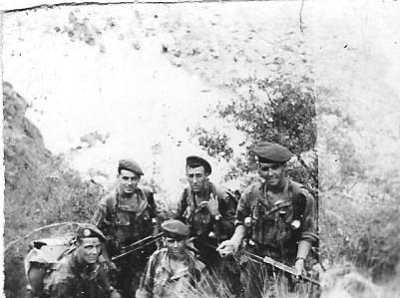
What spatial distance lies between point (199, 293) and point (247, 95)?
4.40 feet

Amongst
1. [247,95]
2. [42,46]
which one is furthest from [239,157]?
[42,46]

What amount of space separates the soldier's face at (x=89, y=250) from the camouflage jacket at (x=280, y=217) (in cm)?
93

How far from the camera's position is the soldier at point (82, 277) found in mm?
7062

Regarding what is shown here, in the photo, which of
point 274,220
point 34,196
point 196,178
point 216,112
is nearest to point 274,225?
point 274,220

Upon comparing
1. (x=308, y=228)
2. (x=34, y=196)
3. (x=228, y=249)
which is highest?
(x=34, y=196)

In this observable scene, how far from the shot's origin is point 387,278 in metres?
7.09

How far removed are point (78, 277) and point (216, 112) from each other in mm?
1408

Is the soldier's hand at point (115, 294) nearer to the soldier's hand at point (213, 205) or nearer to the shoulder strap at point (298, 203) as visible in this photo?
the soldier's hand at point (213, 205)

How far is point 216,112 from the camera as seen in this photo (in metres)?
7.14

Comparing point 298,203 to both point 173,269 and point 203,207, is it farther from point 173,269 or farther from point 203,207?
point 173,269

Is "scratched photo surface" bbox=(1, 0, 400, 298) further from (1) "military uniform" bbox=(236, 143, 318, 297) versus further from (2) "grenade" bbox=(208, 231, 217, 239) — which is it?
(2) "grenade" bbox=(208, 231, 217, 239)

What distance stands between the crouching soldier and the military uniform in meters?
0.92

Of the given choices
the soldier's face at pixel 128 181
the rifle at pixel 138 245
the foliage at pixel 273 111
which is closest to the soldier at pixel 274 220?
the foliage at pixel 273 111

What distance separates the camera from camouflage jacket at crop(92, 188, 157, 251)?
7117 millimetres
